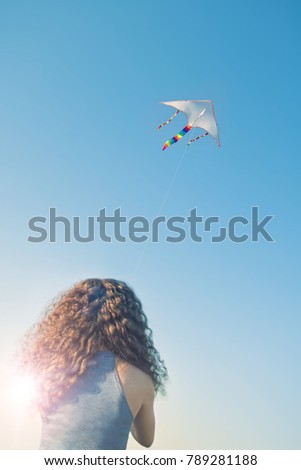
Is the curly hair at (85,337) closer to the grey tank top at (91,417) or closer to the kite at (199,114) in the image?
the grey tank top at (91,417)

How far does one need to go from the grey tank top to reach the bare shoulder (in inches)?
1.1

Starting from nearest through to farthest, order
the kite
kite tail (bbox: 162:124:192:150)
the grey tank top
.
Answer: the grey tank top, kite tail (bbox: 162:124:192:150), the kite

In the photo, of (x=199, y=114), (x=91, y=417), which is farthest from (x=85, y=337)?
(x=199, y=114)

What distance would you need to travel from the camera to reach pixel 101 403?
2.22m

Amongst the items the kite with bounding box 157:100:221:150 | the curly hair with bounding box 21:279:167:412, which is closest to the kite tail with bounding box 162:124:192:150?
the kite with bounding box 157:100:221:150

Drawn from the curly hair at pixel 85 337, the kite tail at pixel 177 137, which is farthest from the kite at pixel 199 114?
the curly hair at pixel 85 337

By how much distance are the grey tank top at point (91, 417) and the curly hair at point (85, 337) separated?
64 mm

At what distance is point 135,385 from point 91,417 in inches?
10.6

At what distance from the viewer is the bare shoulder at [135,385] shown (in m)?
2.26

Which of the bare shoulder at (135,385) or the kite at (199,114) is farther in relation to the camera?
the kite at (199,114)

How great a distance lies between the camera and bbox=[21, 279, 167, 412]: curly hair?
7.77 feet

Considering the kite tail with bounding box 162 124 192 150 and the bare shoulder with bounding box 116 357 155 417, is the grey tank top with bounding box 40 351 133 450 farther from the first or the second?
the kite tail with bounding box 162 124 192 150

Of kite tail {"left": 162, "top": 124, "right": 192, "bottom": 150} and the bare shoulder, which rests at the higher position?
kite tail {"left": 162, "top": 124, "right": 192, "bottom": 150}
